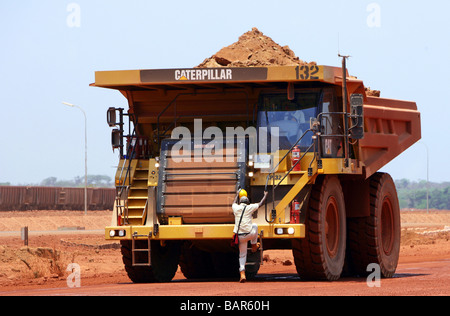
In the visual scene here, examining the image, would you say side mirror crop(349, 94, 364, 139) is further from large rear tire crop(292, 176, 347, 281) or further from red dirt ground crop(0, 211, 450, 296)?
red dirt ground crop(0, 211, 450, 296)

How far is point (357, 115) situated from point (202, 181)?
2.98 meters

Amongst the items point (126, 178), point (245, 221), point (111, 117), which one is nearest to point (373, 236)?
point (245, 221)

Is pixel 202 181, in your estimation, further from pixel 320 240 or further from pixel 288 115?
pixel 320 240

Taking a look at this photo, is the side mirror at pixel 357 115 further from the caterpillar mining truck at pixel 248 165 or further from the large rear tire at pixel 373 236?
the large rear tire at pixel 373 236

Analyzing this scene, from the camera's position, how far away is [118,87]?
18375mm

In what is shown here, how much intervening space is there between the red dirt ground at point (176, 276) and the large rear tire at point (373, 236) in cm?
51

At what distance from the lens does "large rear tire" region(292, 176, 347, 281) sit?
55.2 feet

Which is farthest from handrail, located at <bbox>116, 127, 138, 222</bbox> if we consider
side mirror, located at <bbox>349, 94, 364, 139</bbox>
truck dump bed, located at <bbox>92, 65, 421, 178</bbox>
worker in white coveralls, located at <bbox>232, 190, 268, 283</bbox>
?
side mirror, located at <bbox>349, 94, 364, 139</bbox>

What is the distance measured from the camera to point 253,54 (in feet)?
66.1

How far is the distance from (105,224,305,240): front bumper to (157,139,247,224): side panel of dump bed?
0.94 ft

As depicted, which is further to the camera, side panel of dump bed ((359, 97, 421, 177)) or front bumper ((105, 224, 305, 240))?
side panel of dump bed ((359, 97, 421, 177))

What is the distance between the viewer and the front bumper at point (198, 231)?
1644 centimetres

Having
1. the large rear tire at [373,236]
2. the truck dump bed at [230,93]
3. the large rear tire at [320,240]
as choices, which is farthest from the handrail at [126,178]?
the large rear tire at [373,236]
